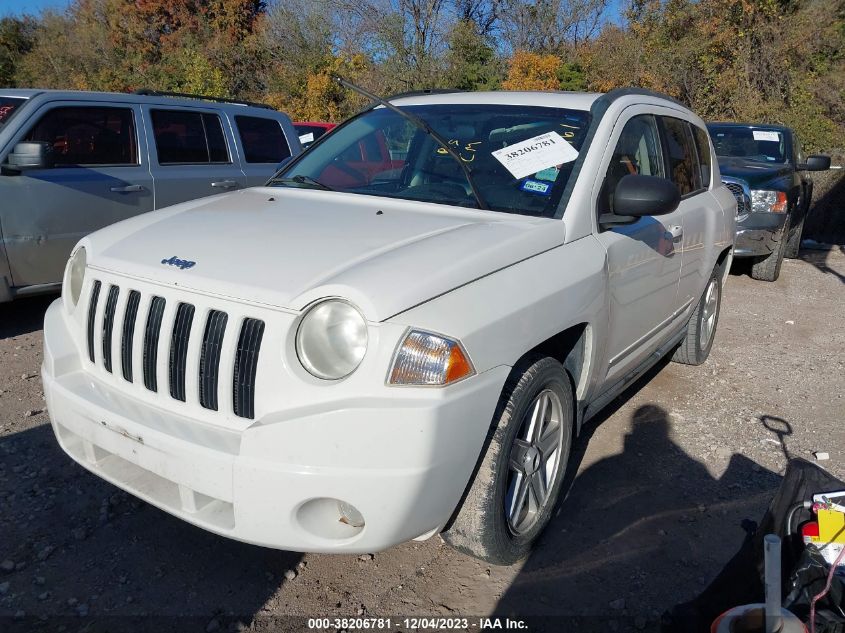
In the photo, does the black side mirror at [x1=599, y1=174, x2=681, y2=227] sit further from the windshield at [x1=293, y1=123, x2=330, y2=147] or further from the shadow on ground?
the windshield at [x1=293, y1=123, x2=330, y2=147]

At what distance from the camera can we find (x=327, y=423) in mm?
2129

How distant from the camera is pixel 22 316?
6.02 m

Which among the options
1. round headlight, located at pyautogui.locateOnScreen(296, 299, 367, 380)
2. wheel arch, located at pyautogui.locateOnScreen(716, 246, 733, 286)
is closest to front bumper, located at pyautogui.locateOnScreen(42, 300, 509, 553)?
round headlight, located at pyautogui.locateOnScreen(296, 299, 367, 380)

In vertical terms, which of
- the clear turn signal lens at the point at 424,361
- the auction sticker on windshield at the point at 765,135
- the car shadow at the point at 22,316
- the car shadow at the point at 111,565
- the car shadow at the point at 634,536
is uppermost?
the auction sticker on windshield at the point at 765,135

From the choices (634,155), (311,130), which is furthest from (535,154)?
(311,130)

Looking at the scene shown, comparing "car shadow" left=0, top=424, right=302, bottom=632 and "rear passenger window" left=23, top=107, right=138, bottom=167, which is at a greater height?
"rear passenger window" left=23, top=107, right=138, bottom=167

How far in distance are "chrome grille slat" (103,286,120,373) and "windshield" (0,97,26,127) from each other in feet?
12.0

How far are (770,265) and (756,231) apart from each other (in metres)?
0.80

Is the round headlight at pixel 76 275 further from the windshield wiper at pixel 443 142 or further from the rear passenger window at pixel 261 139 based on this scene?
the rear passenger window at pixel 261 139

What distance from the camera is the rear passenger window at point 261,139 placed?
7.01m

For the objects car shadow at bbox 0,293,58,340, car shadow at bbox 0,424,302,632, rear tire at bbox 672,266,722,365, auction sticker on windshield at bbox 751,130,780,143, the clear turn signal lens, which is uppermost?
auction sticker on windshield at bbox 751,130,780,143

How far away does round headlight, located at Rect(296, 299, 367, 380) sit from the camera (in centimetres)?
222

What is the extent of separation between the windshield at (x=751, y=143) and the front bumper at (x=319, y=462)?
8.47 metres

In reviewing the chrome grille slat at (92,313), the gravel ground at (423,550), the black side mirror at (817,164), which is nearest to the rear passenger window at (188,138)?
the gravel ground at (423,550)
